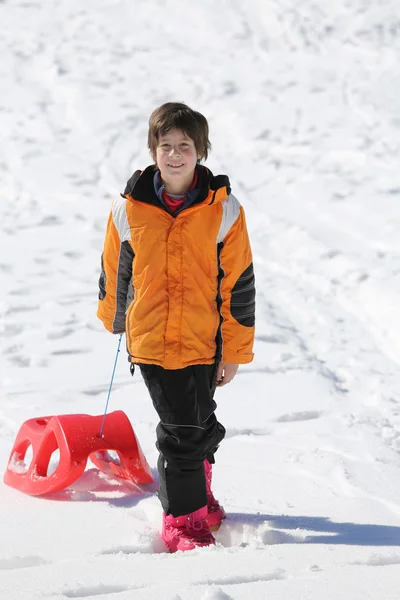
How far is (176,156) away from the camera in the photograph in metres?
2.84

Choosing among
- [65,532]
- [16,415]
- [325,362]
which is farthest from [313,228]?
[65,532]

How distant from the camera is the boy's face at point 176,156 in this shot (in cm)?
285

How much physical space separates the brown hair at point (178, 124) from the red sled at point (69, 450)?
1.21 meters

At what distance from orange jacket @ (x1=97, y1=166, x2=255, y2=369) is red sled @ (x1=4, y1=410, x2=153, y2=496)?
0.64 meters

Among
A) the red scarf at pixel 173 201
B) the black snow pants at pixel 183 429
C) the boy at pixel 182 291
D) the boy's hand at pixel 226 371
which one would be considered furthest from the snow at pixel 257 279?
the red scarf at pixel 173 201

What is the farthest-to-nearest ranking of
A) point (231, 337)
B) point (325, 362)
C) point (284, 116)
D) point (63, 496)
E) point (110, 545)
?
point (284, 116), point (325, 362), point (63, 496), point (231, 337), point (110, 545)

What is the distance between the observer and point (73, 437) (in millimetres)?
3379

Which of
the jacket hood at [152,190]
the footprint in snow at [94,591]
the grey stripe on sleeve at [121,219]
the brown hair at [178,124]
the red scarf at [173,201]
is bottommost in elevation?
the footprint in snow at [94,591]

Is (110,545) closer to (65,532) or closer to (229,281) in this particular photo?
(65,532)

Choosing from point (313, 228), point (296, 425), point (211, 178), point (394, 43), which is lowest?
point (296, 425)

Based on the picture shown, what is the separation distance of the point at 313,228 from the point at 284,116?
3.05 meters

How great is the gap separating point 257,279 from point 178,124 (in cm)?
357

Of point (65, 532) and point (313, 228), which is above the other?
point (313, 228)

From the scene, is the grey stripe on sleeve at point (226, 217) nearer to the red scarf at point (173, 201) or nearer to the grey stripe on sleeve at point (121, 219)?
the red scarf at point (173, 201)
